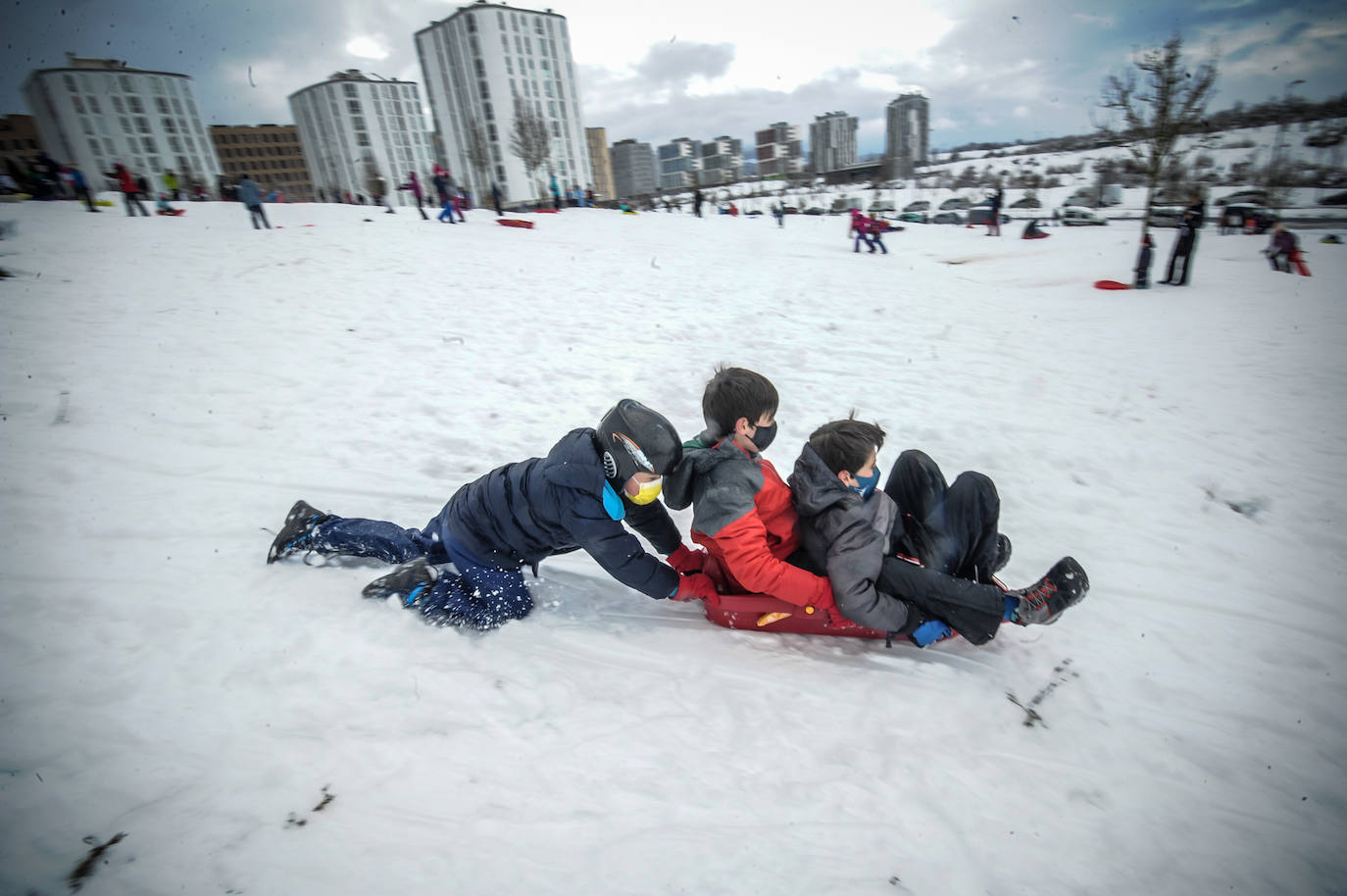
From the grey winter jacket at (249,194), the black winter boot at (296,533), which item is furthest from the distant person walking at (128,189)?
the black winter boot at (296,533)

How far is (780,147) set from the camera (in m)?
120

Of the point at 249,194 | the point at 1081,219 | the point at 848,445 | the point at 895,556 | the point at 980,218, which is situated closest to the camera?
the point at 848,445

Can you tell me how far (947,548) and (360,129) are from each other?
11361cm

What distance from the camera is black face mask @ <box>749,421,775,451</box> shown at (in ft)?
8.61

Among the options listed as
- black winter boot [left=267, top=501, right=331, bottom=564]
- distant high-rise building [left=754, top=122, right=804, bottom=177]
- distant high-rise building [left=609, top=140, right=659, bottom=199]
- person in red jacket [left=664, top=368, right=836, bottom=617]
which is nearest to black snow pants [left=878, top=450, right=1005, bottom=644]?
person in red jacket [left=664, top=368, right=836, bottom=617]

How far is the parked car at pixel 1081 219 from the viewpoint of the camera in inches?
999

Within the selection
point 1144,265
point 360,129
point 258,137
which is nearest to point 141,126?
point 360,129

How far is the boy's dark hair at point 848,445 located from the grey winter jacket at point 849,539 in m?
0.05

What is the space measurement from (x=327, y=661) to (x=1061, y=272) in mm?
15743

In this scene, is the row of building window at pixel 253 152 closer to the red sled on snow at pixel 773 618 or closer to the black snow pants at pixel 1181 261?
the black snow pants at pixel 1181 261

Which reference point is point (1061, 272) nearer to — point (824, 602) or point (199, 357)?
point (824, 602)

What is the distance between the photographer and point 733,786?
2.03 m

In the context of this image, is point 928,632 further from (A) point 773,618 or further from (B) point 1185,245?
(B) point 1185,245

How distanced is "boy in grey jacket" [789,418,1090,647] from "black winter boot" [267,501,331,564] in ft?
8.79
